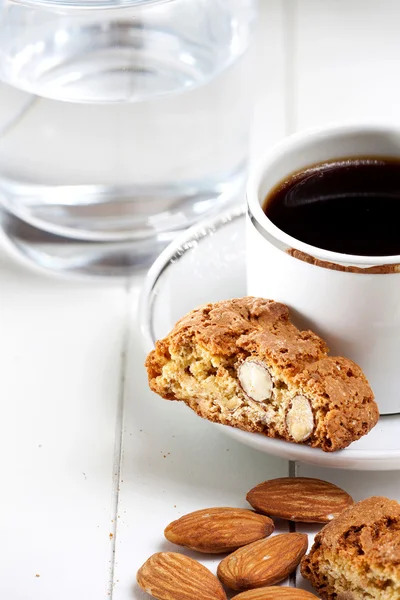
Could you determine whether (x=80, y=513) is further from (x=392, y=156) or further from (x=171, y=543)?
(x=392, y=156)

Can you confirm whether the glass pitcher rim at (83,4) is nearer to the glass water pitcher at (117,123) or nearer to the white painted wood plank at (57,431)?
the glass water pitcher at (117,123)

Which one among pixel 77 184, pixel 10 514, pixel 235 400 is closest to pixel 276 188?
pixel 235 400

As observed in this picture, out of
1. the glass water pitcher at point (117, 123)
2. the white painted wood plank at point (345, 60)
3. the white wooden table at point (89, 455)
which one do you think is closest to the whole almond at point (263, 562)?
the white wooden table at point (89, 455)

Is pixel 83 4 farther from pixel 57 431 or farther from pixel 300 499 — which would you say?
pixel 300 499

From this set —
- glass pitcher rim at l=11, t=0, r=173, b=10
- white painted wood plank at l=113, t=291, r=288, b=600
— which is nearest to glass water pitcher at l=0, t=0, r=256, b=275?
glass pitcher rim at l=11, t=0, r=173, b=10

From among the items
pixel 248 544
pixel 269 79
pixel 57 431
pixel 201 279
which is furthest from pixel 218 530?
pixel 269 79

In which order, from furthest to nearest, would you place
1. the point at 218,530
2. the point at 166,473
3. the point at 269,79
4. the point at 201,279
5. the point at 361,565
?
the point at 269,79 → the point at 201,279 → the point at 166,473 → the point at 218,530 → the point at 361,565
